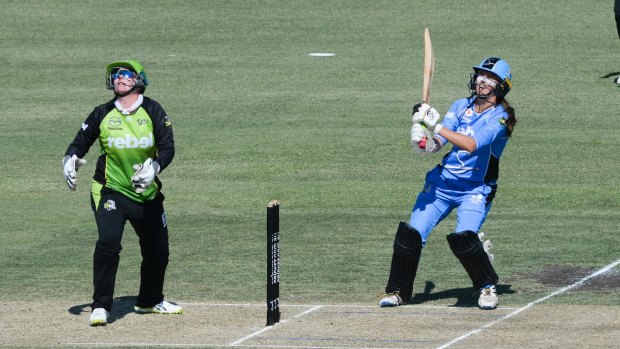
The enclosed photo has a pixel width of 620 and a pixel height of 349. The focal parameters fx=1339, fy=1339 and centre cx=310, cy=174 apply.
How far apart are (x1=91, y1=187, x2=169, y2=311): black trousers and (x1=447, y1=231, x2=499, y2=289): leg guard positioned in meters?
2.57

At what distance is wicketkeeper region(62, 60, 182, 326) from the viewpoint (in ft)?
37.2

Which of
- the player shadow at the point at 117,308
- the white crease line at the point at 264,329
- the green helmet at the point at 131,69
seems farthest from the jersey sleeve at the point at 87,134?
the white crease line at the point at 264,329

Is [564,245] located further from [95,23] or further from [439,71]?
[95,23]

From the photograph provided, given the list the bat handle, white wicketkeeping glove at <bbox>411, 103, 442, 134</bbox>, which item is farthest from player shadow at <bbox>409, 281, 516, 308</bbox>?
white wicketkeeping glove at <bbox>411, 103, 442, 134</bbox>

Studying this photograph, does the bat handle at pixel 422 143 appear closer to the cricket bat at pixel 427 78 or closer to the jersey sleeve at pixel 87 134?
the cricket bat at pixel 427 78

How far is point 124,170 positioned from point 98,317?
1286 millimetres

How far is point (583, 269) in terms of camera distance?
13461mm

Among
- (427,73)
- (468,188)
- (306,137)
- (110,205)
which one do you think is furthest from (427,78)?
(306,137)

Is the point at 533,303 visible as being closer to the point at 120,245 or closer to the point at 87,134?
the point at 120,245

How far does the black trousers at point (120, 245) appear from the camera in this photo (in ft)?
37.2

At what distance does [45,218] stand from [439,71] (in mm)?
12049

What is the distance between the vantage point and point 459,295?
12.5 meters

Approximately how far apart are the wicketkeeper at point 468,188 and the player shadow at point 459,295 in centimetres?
27

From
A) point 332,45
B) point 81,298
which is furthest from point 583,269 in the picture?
point 332,45
